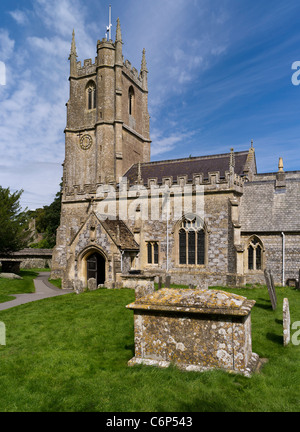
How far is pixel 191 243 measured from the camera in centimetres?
2155

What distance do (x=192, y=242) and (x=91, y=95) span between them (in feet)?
61.6

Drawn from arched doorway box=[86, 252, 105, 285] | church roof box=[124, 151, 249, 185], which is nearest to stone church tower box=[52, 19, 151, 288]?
church roof box=[124, 151, 249, 185]

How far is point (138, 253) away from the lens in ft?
71.2

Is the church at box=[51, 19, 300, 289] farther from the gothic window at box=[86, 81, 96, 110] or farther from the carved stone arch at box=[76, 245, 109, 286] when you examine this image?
the gothic window at box=[86, 81, 96, 110]

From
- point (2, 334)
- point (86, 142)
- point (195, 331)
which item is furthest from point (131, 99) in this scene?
point (195, 331)

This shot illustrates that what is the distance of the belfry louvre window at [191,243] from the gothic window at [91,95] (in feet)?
54.2

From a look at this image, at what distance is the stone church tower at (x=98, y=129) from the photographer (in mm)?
26844

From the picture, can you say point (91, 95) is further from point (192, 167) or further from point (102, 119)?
point (192, 167)

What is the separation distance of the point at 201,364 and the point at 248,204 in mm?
17765

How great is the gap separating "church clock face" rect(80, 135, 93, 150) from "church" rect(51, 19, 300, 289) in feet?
5.93

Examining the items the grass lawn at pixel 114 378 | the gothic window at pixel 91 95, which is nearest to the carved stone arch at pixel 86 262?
the grass lawn at pixel 114 378

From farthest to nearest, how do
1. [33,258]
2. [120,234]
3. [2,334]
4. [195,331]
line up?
[33,258] → [120,234] → [2,334] → [195,331]

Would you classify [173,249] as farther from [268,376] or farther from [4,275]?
[268,376]
